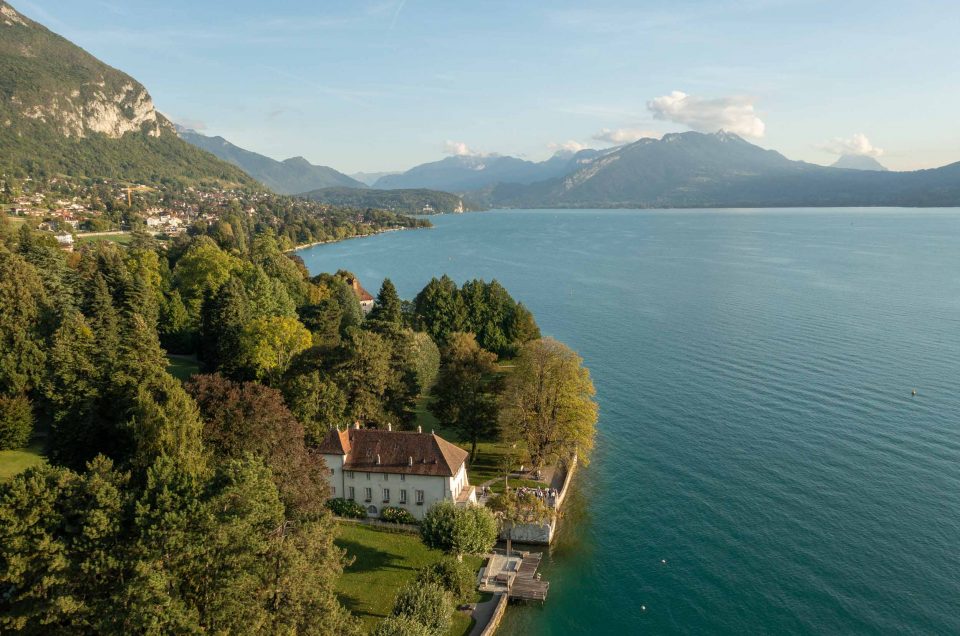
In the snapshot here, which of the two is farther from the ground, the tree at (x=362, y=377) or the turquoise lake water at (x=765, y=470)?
the tree at (x=362, y=377)

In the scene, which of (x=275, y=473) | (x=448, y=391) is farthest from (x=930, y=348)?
(x=275, y=473)

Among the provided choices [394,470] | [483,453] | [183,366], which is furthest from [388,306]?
[394,470]

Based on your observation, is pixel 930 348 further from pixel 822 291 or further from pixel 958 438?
pixel 822 291

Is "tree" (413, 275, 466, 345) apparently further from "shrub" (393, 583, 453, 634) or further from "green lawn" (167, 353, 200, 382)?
"shrub" (393, 583, 453, 634)

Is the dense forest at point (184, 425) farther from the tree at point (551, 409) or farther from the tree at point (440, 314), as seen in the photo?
the tree at point (551, 409)

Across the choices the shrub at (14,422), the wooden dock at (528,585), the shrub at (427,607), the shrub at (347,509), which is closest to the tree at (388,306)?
the shrub at (347,509)

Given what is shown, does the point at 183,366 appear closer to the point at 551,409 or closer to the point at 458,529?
the point at 551,409

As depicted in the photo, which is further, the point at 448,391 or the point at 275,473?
the point at 448,391
